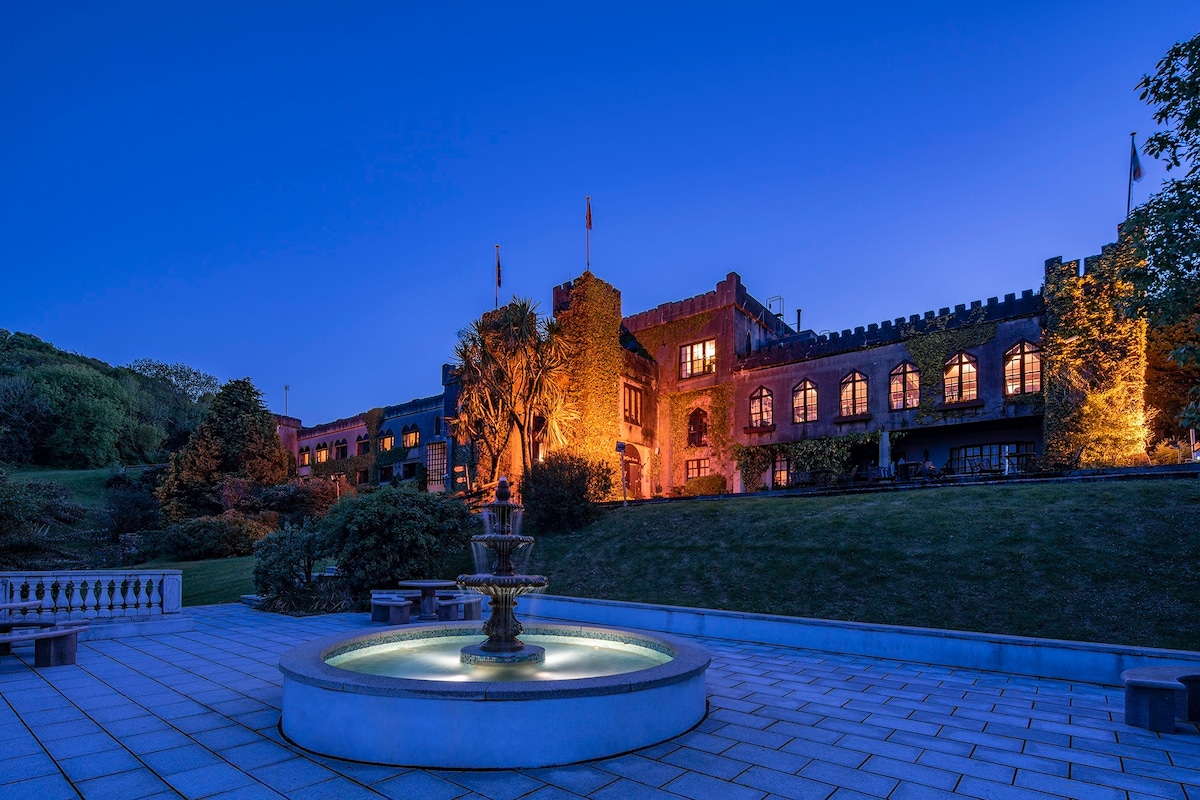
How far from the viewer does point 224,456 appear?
117 feet

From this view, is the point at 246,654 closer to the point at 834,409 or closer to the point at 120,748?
the point at 120,748

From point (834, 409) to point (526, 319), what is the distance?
14.4 meters

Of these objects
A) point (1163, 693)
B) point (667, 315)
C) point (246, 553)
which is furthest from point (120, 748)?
point (667, 315)

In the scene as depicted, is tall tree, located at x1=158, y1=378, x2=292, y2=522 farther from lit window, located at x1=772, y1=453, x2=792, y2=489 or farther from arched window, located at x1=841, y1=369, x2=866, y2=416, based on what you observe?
arched window, located at x1=841, y1=369, x2=866, y2=416

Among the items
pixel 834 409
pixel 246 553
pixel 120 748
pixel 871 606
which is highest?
pixel 834 409

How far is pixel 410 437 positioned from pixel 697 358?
64.1 ft

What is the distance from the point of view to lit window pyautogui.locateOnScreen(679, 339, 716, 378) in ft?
104

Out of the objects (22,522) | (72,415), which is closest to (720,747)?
(22,522)

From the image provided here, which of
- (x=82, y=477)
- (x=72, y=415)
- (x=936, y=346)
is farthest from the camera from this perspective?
(x=72, y=415)

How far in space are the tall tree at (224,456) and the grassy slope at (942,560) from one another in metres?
25.2

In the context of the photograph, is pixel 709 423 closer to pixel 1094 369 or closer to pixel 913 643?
pixel 1094 369

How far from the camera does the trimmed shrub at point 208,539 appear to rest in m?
25.9

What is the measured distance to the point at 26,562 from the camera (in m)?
15.9

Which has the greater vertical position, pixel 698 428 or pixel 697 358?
pixel 697 358
